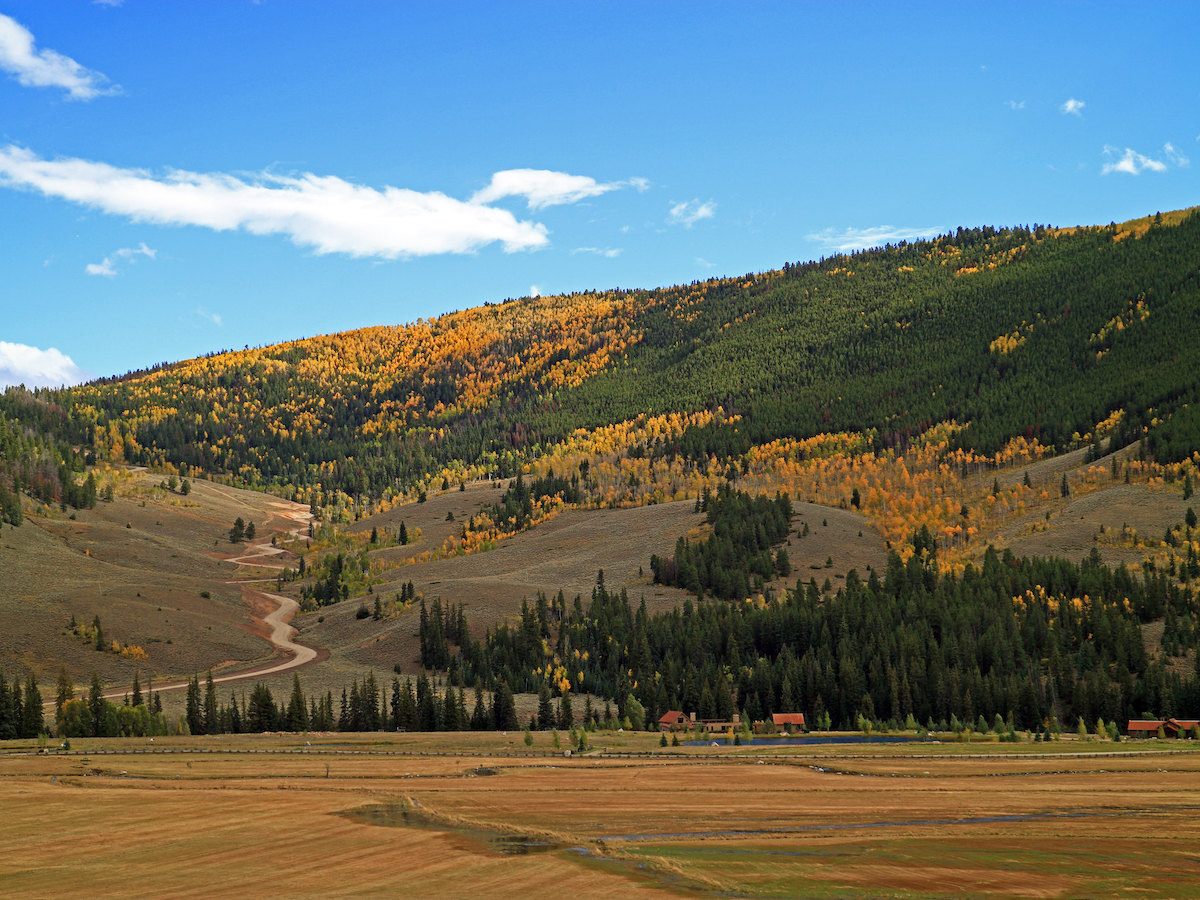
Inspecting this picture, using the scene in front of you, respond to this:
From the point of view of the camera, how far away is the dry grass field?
38.7 metres

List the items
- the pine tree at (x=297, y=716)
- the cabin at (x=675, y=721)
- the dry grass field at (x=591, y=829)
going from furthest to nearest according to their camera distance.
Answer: the cabin at (x=675, y=721), the pine tree at (x=297, y=716), the dry grass field at (x=591, y=829)

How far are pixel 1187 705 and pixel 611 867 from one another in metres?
129

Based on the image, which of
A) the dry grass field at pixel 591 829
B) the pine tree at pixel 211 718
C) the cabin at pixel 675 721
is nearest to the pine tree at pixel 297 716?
the pine tree at pixel 211 718

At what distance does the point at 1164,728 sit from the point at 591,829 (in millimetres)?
105019

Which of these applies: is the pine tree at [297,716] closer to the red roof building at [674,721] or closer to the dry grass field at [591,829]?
the dry grass field at [591,829]

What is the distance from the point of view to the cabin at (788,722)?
145 metres

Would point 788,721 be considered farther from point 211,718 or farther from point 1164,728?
point 211,718

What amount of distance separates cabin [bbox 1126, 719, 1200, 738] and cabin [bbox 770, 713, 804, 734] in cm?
3918

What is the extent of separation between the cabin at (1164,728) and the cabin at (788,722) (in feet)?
129

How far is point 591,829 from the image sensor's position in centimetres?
5088

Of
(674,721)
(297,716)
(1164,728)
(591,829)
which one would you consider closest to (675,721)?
(674,721)

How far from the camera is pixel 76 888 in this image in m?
36.1

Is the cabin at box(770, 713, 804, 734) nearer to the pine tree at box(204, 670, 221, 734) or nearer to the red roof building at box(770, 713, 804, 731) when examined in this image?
the red roof building at box(770, 713, 804, 731)

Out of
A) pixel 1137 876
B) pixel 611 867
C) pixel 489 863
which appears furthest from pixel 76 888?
pixel 1137 876
